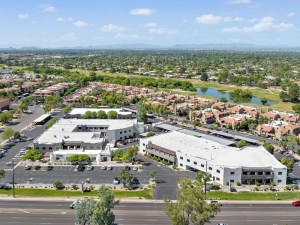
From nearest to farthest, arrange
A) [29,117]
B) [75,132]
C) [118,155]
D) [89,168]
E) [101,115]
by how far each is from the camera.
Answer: [89,168] → [118,155] → [75,132] → [101,115] → [29,117]

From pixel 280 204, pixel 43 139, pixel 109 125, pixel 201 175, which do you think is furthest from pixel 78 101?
pixel 280 204

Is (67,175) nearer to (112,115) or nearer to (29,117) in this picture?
(112,115)

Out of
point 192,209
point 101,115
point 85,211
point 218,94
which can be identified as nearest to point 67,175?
point 85,211

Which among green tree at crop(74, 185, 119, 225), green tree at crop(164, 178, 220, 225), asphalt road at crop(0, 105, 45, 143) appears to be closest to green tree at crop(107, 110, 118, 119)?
Result: asphalt road at crop(0, 105, 45, 143)

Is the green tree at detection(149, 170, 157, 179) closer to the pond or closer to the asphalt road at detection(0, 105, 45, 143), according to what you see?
the asphalt road at detection(0, 105, 45, 143)

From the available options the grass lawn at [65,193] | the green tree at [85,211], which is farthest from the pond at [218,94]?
the green tree at [85,211]

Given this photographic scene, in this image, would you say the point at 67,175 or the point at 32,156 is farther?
the point at 32,156
